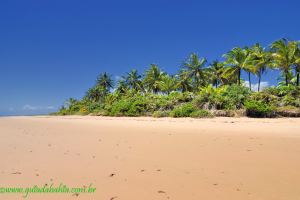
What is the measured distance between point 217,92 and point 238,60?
585 inches

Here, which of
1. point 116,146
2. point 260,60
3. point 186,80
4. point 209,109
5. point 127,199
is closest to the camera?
point 127,199

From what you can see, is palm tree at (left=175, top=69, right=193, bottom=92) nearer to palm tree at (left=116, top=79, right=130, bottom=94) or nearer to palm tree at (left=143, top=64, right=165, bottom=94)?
palm tree at (left=143, top=64, right=165, bottom=94)

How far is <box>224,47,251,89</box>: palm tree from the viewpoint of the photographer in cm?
3493

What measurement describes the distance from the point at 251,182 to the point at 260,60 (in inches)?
1297

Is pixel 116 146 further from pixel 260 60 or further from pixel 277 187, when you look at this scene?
pixel 260 60

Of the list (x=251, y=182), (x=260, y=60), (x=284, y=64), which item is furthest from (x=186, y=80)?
(x=251, y=182)

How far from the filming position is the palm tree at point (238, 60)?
3493 cm

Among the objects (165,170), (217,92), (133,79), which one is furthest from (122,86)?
(165,170)

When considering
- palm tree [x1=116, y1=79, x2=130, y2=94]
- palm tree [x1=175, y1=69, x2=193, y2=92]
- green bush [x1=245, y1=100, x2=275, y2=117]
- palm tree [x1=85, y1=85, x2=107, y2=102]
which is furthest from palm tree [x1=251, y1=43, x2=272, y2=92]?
palm tree [x1=85, y1=85, x2=107, y2=102]

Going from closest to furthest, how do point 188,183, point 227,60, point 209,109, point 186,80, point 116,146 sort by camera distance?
point 188,183, point 116,146, point 209,109, point 227,60, point 186,80

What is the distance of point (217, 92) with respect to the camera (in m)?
22.7

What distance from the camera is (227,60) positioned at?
36.6 metres

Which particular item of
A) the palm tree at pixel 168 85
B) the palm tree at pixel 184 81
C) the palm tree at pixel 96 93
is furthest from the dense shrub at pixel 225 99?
the palm tree at pixel 96 93

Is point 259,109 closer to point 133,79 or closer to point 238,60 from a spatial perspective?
point 238,60
